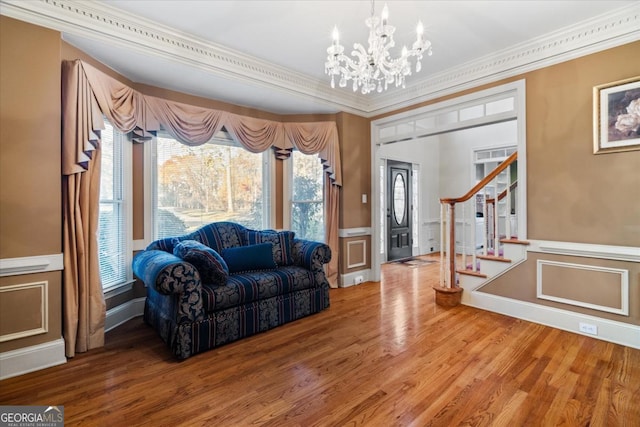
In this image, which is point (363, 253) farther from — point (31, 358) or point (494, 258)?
point (31, 358)

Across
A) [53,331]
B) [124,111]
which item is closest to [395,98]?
[124,111]

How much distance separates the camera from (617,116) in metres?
2.56

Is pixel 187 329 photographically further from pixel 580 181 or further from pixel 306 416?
pixel 580 181

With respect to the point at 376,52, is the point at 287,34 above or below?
above

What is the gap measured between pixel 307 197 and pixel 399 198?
2915mm

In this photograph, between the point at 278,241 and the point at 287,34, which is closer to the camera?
the point at 287,34

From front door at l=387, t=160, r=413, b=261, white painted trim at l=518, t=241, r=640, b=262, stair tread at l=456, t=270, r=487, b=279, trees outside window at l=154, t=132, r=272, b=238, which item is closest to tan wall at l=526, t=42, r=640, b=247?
white painted trim at l=518, t=241, r=640, b=262

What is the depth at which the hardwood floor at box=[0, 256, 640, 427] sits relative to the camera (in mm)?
1707

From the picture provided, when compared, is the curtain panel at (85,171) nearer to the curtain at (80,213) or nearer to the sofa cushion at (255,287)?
the curtain at (80,213)

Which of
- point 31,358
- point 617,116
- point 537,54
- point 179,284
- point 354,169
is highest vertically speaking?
point 537,54

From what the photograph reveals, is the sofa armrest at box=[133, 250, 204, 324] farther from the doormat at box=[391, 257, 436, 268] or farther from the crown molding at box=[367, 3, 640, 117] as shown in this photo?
the doormat at box=[391, 257, 436, 268]

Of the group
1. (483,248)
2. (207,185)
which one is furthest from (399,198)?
(207,185)

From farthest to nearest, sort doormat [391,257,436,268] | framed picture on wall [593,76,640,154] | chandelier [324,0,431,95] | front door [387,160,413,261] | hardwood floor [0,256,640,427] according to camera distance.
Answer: front door [387,160,413,261] < doormat [391,257,436,268] < framed picture on wall [593,76,640,154] < chandelier [324,0,431,95] < hardwood floor [0,256,640,427]

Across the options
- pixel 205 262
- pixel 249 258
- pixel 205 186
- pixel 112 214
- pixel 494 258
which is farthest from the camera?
pixel 205 186
